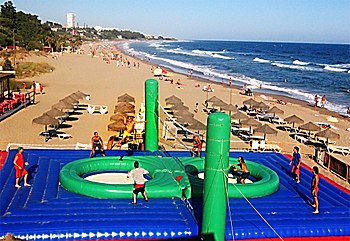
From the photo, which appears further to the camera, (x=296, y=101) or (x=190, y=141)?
(x=296, y=101)

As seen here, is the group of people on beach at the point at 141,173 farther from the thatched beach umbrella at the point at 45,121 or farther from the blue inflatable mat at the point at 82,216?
the thatched beach umbrella at the point at 45,121

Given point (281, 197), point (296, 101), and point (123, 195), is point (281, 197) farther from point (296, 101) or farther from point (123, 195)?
point (296, 101)

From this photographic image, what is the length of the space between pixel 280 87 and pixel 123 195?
3558 centimetres

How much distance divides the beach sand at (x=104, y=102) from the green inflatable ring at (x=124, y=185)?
4.42m

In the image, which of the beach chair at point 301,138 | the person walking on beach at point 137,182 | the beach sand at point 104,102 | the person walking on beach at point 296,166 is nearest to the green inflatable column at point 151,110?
the beach sand at point 104,102

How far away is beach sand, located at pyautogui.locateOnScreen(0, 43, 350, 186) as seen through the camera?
1681 cm

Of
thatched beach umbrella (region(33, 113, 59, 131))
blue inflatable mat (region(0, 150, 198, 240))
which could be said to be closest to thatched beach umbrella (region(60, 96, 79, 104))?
thatched beach umbrella (region(33, 113, 59, 131))

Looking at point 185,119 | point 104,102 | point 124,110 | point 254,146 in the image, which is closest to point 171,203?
point 254,146

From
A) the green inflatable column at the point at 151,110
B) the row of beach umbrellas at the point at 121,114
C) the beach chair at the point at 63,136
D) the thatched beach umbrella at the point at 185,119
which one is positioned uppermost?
the green inflatable column at the point at 151,110

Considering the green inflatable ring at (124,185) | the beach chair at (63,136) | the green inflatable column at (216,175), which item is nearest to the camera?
the green inflatable column at (216,175)

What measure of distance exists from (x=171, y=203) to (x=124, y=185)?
3.63ft

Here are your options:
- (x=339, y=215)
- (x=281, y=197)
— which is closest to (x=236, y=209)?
(x=281, y=197)

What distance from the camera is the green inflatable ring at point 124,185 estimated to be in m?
8.38

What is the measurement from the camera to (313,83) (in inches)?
1812
